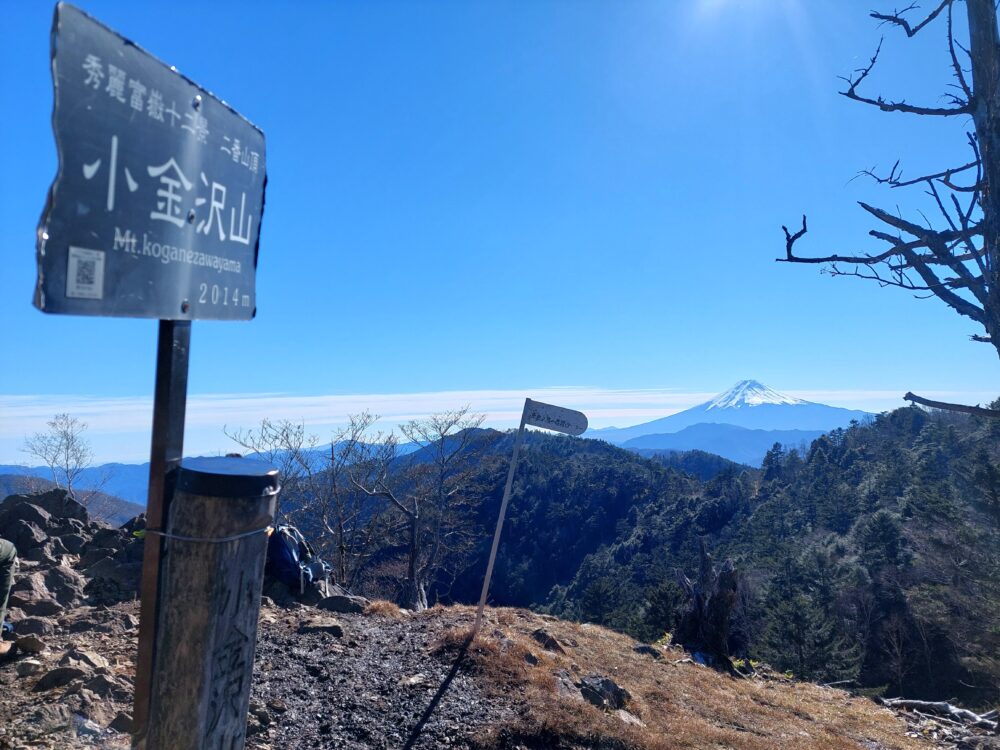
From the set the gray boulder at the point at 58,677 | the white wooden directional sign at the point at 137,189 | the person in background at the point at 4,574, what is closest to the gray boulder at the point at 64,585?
the person in background at the point at 4,574

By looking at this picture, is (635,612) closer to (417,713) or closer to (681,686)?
(681,686)

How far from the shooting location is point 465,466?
21234 millimetres

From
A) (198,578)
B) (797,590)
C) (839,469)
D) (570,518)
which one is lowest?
(570,518)

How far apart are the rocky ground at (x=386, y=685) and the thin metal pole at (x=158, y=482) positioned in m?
1.92

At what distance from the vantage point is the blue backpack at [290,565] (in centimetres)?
681

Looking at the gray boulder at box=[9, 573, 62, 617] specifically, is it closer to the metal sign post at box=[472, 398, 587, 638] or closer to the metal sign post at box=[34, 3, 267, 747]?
the metal sign post at box=[472, 398, 587, 638]

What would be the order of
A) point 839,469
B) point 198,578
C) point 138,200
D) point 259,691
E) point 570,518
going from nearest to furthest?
point 138,200
point 198,578
point 259,691
point 839,469
point 570,518

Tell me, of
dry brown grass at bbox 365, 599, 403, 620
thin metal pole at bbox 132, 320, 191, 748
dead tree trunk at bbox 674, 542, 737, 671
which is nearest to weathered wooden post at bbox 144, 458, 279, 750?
thin metal pole at bbox 132, 320, 191, 748

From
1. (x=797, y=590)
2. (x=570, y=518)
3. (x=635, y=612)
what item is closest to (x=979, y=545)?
(x=797, y=590)

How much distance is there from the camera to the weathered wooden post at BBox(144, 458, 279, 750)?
1.45 m

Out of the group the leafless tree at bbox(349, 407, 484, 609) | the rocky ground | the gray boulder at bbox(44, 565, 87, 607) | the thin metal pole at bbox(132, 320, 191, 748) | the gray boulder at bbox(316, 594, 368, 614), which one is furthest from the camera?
the leafless tree at bbox(349, 407, 484, 609)

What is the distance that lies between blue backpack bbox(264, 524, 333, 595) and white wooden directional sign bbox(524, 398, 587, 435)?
3.24 m

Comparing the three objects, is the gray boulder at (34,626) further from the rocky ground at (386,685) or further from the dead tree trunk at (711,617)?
the dead tree trunk at (711,617)

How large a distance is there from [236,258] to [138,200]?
386mm
